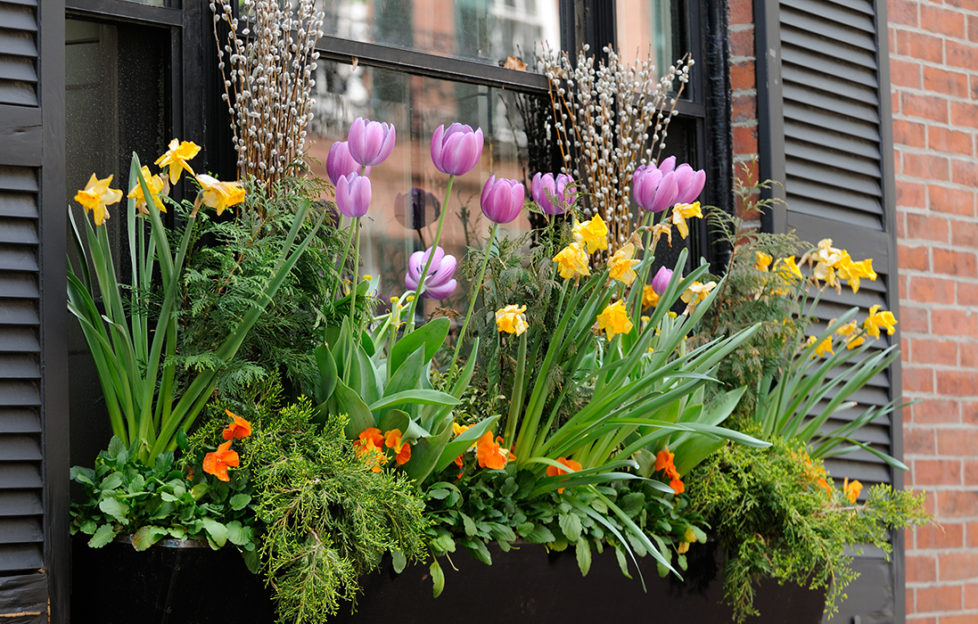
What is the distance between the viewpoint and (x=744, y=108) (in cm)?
308

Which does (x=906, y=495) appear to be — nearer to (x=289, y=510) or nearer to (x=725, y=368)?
(x=725, y=368)

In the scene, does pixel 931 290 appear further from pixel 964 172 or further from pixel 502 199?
pixel 502 199

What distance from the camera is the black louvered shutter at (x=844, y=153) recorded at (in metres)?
3.02

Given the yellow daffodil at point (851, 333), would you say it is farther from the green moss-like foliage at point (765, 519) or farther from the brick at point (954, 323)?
the brick at point (954, 323)

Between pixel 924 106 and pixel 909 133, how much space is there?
12 cm

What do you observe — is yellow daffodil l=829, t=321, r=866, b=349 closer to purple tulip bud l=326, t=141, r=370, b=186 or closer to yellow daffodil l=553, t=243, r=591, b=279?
yellow daffodil l=553, t=243, r=591, b=279

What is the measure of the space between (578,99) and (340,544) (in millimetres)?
1464

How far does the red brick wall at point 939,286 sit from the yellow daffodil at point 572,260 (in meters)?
1.58

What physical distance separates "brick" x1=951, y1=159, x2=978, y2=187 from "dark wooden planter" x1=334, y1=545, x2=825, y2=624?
1618mm

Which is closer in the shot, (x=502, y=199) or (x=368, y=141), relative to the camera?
(x=368, y=141)

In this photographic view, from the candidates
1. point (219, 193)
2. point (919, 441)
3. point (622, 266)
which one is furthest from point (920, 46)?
point (219, 193)

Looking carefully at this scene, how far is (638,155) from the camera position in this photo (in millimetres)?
2990

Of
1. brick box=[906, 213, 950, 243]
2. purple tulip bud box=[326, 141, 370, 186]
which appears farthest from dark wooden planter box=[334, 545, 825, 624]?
brick box=[906, 213, 950, 243]

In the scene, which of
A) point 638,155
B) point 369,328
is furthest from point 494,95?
point 369,328
